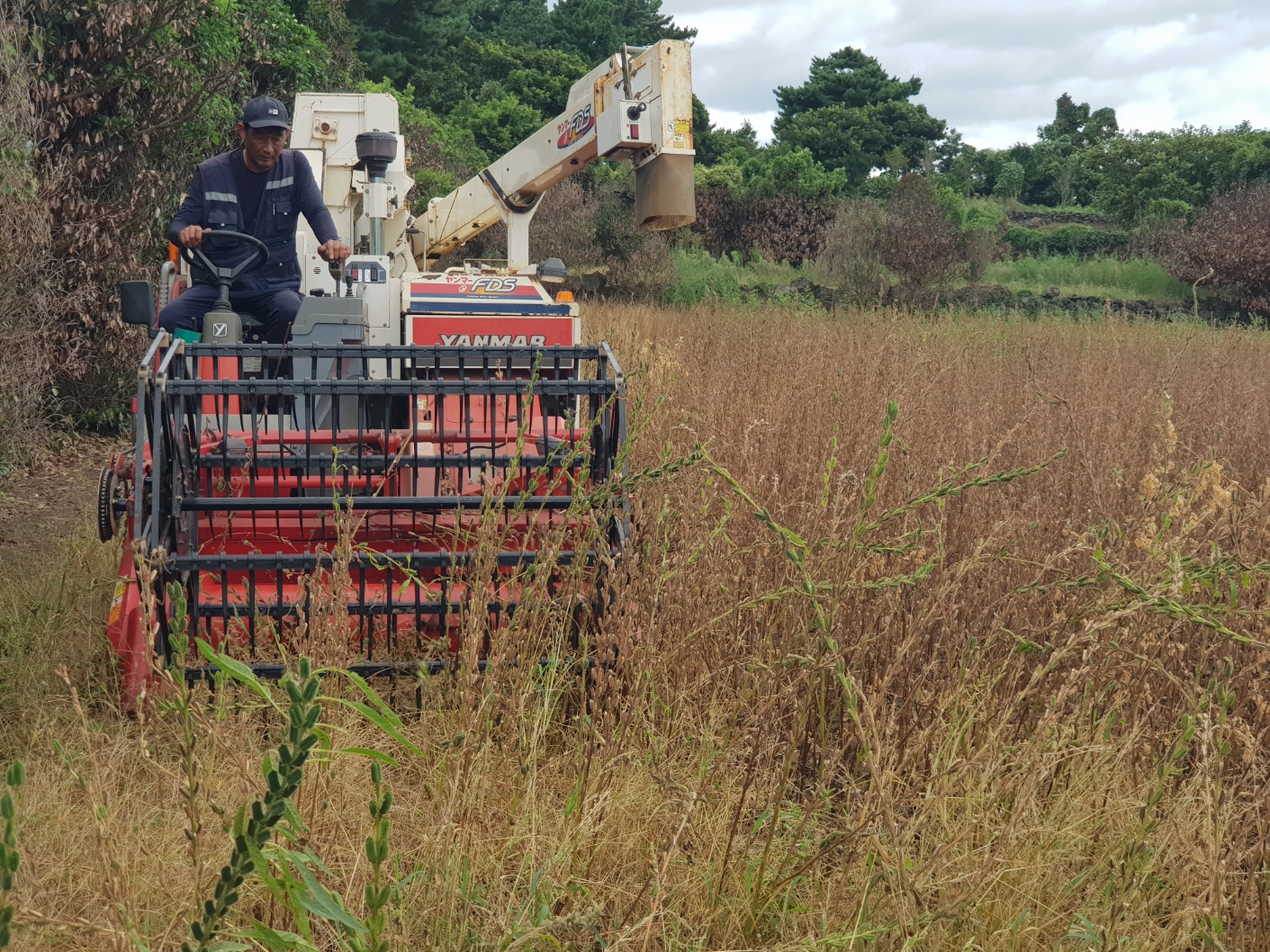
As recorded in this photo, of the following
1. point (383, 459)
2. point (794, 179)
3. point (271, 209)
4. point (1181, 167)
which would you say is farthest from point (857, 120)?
point (383, 459)

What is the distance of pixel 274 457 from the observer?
385cm

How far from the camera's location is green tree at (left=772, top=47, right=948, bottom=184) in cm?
3306

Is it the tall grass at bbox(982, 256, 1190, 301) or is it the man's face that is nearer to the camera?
the man's face

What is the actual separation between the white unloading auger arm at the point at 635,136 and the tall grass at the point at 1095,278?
46.0 feet

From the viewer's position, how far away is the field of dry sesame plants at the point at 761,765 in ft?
7.22

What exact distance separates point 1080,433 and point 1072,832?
10.6 feet

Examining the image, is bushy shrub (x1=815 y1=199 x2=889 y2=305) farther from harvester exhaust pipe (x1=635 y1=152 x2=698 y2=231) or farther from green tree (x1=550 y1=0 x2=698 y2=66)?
green tree (x1=550 y1=0 x2=698 y2=66)

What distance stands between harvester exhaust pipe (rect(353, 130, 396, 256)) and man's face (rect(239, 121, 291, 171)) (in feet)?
1.96

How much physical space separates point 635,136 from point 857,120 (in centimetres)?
2894

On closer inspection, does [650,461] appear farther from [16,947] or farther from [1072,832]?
[16,947]

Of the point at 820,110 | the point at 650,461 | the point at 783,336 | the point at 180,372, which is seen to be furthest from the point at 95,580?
the point at 820,110

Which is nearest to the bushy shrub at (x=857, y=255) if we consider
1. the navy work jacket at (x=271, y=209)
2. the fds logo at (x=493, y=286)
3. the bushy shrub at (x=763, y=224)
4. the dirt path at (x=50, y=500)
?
the bushy shrub at (x=763, y=224)

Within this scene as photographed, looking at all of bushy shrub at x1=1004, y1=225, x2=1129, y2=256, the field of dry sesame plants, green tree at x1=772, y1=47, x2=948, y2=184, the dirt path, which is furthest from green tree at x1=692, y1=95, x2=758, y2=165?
the field of dry sesame plants

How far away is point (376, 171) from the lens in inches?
254
